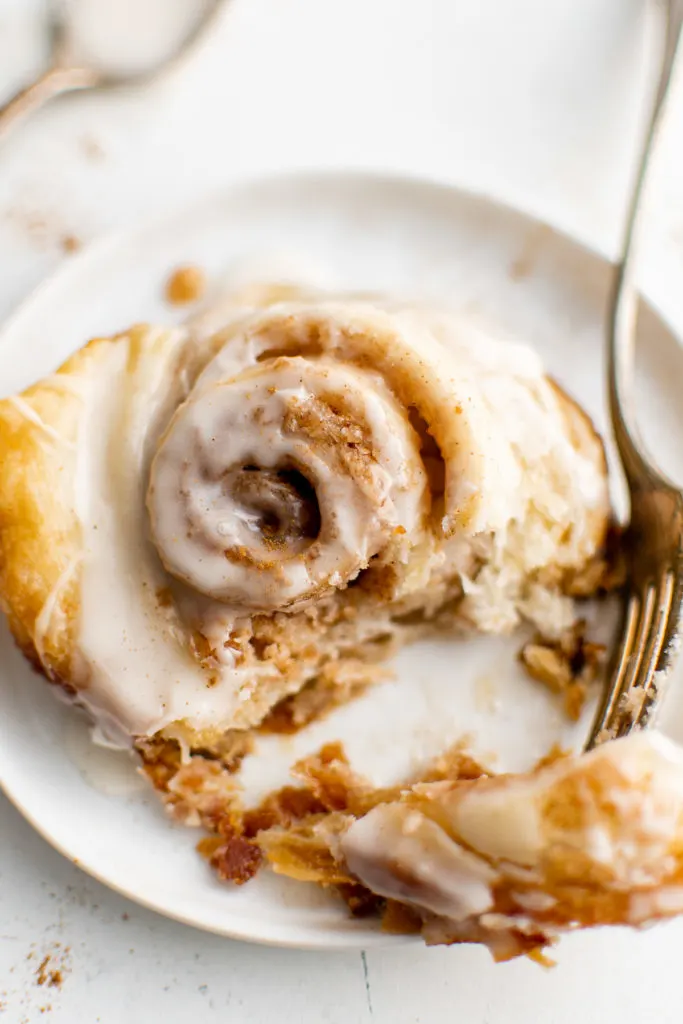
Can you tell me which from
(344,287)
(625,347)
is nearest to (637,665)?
(625,347)

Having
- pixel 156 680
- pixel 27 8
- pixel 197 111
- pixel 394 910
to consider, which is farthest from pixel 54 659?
pixel 27 8

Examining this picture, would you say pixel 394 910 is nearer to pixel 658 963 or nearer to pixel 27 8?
pixel 658 963

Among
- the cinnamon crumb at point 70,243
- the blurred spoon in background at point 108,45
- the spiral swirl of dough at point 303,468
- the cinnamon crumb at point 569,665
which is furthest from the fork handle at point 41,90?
the cinnamon crumb at point 569,665

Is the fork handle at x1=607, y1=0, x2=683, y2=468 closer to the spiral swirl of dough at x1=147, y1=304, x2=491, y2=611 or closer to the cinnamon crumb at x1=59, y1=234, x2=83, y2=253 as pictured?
the spiral swirl of dough at x1=147, y1=304, x2=491, y2=611

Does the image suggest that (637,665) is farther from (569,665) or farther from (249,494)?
(249,494)

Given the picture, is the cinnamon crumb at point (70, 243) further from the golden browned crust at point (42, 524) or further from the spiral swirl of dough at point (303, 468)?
the spiral swirl of dough at point (303, 468)

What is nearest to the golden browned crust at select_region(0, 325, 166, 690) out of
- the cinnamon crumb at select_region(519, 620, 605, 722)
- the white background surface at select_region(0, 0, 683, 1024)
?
the white background surface at select_region(0, 0, 683, 1024)
